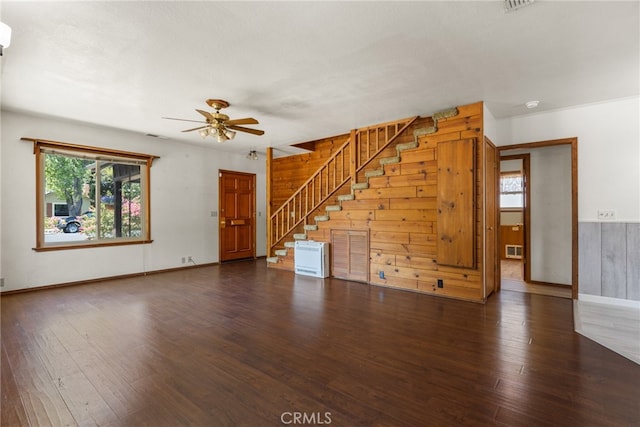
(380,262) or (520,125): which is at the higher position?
(520,125)

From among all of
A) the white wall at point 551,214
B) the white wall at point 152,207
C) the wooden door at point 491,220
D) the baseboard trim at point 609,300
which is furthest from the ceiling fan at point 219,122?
the baseboard trim at point 609,300

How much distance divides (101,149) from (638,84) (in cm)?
772

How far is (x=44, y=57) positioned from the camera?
9.45ft

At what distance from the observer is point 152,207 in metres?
6.05

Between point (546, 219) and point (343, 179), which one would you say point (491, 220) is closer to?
point (546, 219)

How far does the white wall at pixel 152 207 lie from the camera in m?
4.52

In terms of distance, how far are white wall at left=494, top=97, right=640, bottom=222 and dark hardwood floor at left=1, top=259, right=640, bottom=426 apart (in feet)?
4.84

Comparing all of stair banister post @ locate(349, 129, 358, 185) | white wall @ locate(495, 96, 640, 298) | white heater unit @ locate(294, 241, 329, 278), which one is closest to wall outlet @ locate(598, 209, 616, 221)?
white wall @ locate(495, 96, 640, 298)

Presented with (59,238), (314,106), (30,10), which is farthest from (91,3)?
(59,238)

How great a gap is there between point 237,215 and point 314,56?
5.49 meters

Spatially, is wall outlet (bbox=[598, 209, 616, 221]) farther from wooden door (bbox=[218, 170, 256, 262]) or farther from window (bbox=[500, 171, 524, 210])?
wooden door (bbox=[218, 170, 256, 262])

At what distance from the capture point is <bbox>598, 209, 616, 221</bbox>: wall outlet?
13.1ft

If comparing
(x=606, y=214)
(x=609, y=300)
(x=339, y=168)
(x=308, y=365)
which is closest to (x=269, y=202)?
(x=339, y=168)

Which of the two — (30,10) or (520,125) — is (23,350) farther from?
(520,125)
